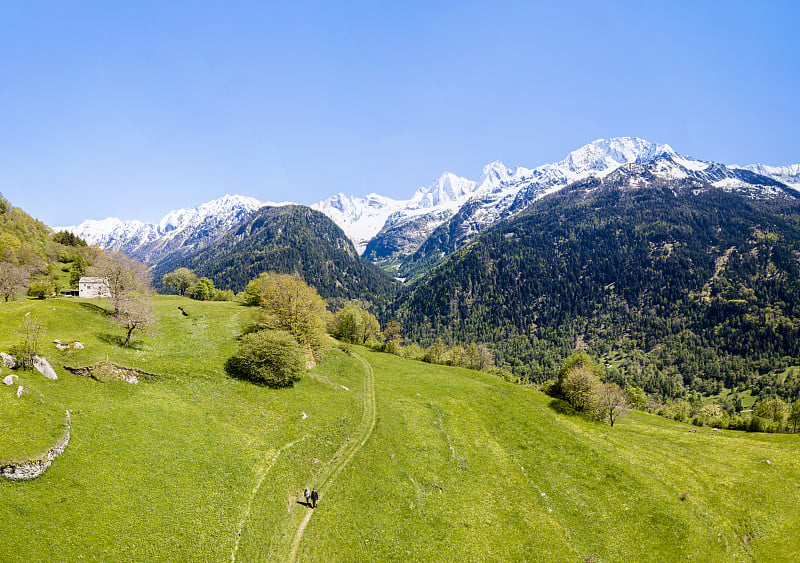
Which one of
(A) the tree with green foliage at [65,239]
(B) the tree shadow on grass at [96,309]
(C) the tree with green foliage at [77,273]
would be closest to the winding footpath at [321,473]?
(B) the tree shadow on grass at [96,309]

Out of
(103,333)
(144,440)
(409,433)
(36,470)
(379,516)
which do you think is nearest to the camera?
(36,470)

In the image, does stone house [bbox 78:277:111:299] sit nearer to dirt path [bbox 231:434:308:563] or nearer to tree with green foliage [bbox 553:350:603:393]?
dirt path [bbox 231:434:308:563]

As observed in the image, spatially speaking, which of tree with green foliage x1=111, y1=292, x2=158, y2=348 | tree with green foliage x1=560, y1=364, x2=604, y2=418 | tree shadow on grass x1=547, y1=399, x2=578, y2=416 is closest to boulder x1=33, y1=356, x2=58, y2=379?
tree with green foliage x1=111, y1=292, x2=158, y2=348

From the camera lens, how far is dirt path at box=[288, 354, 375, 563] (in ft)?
101

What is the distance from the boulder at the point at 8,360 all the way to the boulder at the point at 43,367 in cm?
143

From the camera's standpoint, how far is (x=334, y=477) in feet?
127

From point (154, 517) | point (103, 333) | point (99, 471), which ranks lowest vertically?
point (154, 517)

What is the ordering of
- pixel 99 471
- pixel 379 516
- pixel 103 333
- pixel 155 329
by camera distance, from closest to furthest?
pixel 99 471 → pixel 379 516 → pixel 103 333 → pixel 155 329

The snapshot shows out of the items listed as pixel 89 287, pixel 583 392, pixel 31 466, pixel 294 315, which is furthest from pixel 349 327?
pixel 31 466

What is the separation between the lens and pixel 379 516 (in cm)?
3431

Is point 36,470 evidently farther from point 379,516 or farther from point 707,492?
point 707,492

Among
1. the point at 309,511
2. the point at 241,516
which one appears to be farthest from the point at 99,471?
the point at 309,511

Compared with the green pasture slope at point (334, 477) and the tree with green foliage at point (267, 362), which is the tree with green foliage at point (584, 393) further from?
the tree with green foliage at point (267, 362)

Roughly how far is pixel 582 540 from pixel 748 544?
17.6 m
